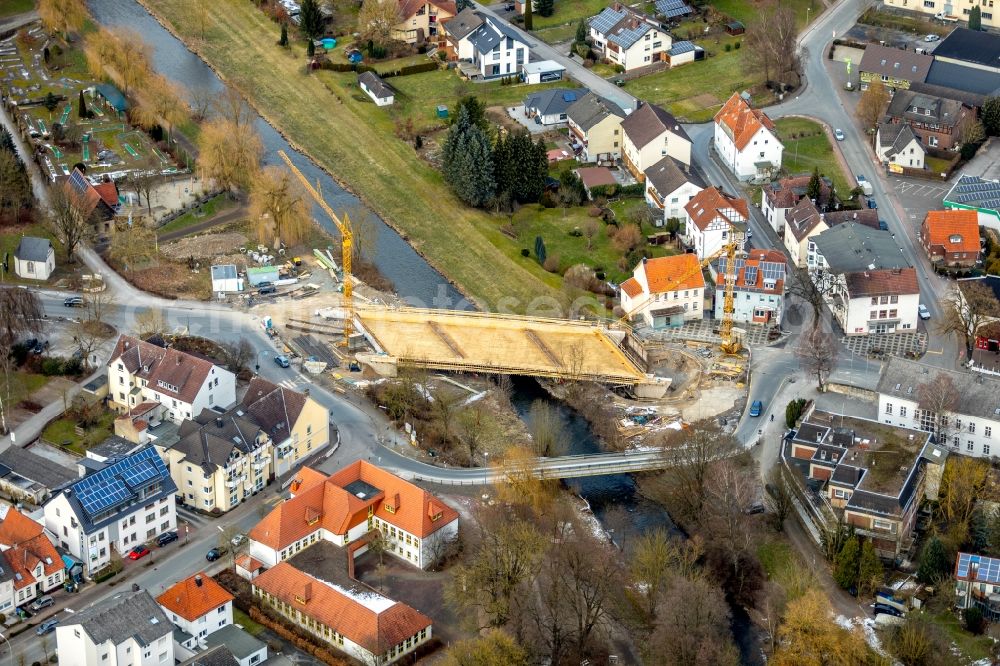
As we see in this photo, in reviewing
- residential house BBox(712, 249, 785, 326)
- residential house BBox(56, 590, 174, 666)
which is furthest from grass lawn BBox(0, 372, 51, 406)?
residential house BBox(712, 249, 785, 326)

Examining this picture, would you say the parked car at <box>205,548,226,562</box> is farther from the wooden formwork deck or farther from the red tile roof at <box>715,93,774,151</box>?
the red tile roof at <box>715,93,774,151</box>

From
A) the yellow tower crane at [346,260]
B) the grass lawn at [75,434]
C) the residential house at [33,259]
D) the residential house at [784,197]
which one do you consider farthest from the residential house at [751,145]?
the grass lawn at [75,434]

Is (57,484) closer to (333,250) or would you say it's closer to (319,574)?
(319,574)

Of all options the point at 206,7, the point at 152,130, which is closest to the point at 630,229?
the point at 152,130

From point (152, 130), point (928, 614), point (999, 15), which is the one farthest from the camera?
point (999, 15)

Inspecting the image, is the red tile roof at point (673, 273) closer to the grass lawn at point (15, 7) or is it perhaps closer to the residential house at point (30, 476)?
the residential house at point (30, 476)
